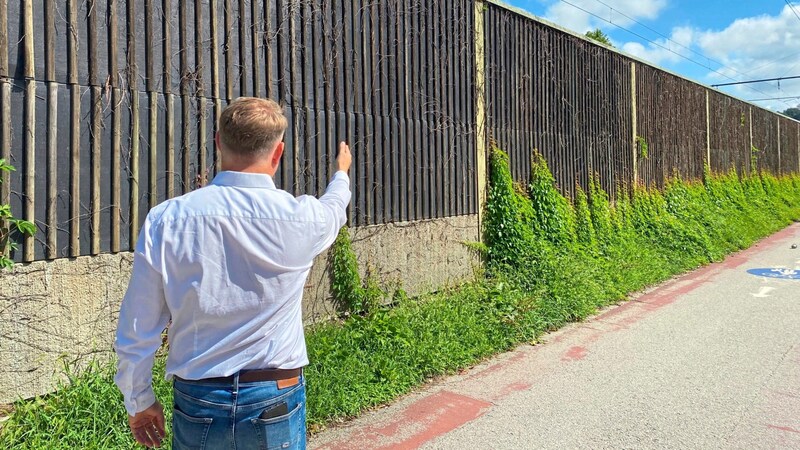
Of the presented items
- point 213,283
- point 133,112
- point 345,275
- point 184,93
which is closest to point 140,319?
point 213,283

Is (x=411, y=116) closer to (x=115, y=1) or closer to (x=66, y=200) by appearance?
(x=115, y=1)

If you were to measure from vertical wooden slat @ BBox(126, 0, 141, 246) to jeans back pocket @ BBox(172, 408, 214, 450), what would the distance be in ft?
7.83

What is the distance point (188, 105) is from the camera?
14.9ft

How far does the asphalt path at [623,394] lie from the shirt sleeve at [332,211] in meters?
2.13

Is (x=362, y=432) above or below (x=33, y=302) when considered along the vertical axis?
below

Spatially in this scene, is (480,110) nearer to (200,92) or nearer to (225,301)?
(200,92)

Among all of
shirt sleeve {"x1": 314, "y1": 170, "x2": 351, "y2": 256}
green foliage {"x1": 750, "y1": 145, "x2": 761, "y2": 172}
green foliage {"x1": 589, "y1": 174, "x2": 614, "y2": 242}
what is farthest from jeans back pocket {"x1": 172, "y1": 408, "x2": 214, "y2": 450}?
green foliage {"x1": 750, "y1": 145, "x2": 761, "y2": 172}

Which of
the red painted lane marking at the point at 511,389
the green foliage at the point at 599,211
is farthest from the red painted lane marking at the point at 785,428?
the green foliage at the point at 599,211

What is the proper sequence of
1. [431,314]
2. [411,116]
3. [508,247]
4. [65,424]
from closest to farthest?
[65,424] → [431,314] → [411,116] → [508,247]

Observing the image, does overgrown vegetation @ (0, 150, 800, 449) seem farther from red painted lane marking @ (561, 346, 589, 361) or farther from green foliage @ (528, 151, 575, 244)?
red painted lane marking @ (561, 346, 589, 361)

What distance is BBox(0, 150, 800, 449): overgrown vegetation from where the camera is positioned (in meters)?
3.71

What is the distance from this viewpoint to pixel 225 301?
6.59 feet

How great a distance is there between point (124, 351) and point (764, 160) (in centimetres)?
2386

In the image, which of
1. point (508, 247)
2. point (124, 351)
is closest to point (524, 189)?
point (508, 247)
